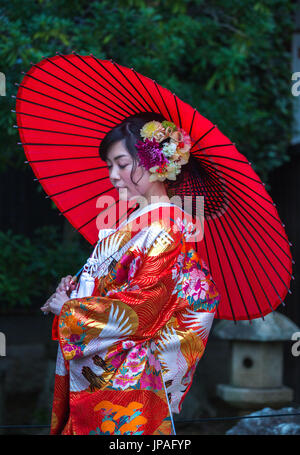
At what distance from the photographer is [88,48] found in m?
4.30

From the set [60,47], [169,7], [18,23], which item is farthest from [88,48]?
[169,7]

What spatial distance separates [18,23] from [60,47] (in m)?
0.39

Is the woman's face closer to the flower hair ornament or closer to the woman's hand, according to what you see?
the flower hair ornament

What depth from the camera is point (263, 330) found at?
5.53 meters

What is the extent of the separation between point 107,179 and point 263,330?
347 centimetres

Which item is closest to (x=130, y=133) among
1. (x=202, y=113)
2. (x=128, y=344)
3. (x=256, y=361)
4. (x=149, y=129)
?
(x=149, y=129)

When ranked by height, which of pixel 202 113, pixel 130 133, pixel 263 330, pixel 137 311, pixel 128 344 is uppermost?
pixel 202 113

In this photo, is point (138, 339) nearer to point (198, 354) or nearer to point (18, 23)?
point (198, 354)

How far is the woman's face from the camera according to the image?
2.08m

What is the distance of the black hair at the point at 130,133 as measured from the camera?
6.89 feet

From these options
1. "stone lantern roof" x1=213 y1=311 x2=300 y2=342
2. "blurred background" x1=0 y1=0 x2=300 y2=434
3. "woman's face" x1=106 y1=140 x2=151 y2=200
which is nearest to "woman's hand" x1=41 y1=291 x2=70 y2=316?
"woman's face" x1=106 y1=140 x2=151 y2=200

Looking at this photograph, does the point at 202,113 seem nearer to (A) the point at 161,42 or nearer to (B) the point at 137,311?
(A) the point at 161,42

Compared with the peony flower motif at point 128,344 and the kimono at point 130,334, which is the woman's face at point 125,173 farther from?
the peony flower motif at point 128,344

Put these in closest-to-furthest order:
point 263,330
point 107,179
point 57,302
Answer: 1. point 57,302
2. point 107,179
3. point 263,330
